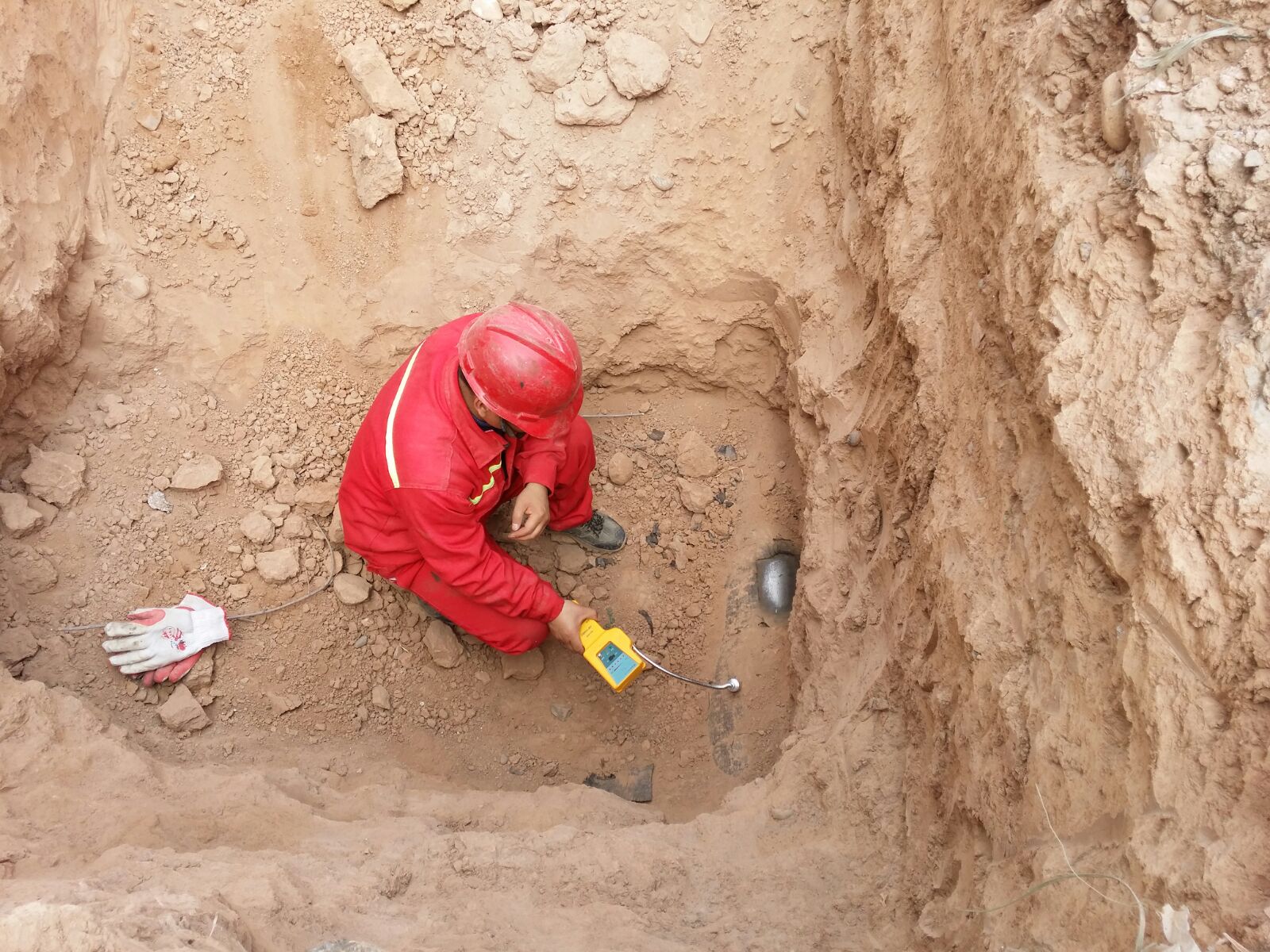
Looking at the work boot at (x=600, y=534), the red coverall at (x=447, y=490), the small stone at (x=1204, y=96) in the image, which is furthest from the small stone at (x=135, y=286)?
the small stone at (x=1204, y=96)

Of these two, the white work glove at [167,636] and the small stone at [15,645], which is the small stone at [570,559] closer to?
the white work glove at [167,636]

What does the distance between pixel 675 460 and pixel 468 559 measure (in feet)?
4.22

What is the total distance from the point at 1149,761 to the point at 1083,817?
185mm

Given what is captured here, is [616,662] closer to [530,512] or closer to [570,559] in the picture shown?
[530,512]

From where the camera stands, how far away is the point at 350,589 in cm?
325

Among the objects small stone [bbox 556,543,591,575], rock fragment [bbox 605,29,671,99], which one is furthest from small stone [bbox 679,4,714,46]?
small stone [bbox 556,543,591,575]

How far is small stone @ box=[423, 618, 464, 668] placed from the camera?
335 centimetres

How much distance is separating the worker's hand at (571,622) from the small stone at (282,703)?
1.03m

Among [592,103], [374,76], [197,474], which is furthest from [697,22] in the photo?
[197,474]

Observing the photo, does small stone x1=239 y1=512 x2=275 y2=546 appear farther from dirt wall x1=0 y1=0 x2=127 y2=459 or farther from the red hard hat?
the red hard hat

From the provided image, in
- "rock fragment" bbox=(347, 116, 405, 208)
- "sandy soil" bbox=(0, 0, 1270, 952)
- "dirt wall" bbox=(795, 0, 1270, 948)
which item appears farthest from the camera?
"rock fragment" bbox=(347, 116, 405, 208)

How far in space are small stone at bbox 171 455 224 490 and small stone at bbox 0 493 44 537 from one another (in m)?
0.42

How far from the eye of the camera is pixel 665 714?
3.44 metres

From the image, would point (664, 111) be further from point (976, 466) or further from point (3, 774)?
point (3, 774)
